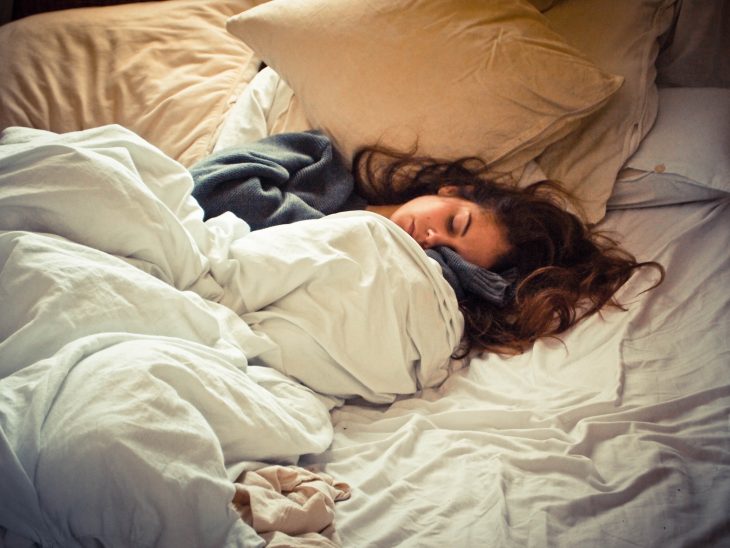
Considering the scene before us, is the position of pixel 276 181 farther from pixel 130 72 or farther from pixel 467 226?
pixel 130 72

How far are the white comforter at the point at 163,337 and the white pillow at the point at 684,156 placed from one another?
0.55m

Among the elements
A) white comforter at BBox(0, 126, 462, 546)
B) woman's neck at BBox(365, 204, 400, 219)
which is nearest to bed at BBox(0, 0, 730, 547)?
white comforter at BBox(0, 126, 462, 546)

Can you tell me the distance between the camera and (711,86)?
148cm

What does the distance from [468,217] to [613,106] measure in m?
0.43

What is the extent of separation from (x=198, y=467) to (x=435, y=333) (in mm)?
507

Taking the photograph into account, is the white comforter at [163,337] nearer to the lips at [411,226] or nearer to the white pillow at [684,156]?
the lips at [411,226]

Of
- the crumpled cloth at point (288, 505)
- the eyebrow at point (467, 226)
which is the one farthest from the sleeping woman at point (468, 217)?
the crumpled cloth at point (288, 505)

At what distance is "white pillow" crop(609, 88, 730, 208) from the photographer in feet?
4.24

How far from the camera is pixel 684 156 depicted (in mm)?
1317

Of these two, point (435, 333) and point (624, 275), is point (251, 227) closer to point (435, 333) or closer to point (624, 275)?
point (435, 333)

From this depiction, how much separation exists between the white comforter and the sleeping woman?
0.12m

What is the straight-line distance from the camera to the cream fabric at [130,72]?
140cm

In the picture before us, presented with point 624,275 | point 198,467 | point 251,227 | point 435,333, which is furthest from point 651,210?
point 198,467

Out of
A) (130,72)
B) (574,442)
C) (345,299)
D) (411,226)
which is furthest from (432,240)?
(130,72)
